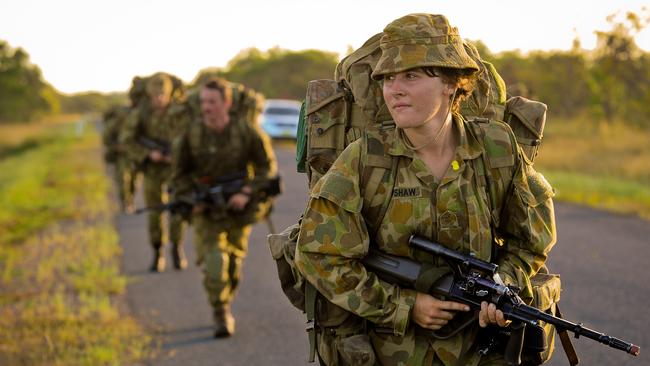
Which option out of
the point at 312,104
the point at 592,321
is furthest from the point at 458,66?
the point at 592,321

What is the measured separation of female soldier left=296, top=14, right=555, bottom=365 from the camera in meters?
3.35

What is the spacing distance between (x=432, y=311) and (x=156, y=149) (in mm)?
8348

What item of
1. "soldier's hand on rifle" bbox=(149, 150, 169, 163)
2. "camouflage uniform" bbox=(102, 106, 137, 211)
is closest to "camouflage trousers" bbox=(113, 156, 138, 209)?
"camouflage uniform" bbox=(102, 106, 137, 211)

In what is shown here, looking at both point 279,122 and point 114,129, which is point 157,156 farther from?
point 279,122

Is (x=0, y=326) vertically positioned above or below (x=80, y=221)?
above

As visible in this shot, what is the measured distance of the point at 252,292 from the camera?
9094mm

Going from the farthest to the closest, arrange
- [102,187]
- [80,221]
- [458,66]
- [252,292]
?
[102,187] < [80,221] < [252,292] < [458,66]

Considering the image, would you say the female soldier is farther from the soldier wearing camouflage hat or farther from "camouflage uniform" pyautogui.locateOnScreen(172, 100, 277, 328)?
the soldier wearing camouflage hat

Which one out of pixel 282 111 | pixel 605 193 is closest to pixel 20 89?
pixel 282 111

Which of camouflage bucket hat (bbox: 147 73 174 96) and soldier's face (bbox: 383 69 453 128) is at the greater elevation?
soldier's face (bbox: 383 69 453 128)

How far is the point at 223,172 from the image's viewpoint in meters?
8.34

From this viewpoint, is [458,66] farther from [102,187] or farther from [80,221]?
[102,187]

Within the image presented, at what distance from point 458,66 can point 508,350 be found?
98cm

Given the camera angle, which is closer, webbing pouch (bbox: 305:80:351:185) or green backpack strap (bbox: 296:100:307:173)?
webbing pouch (bbox: 305:80:351:185)
